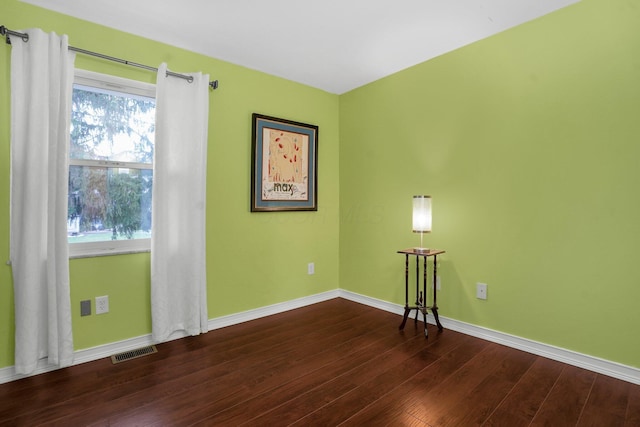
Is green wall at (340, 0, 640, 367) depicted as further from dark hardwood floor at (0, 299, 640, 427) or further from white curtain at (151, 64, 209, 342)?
white curtain at (151, 64, 209, 342)

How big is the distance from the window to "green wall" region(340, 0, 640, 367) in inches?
88.1

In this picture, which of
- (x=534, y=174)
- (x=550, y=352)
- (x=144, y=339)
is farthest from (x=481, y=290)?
(x=144, y=339)

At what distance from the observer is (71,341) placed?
2.18 meters

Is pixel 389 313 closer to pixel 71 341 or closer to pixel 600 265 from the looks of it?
pixel 600 265

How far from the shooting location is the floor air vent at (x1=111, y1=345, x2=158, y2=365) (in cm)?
233

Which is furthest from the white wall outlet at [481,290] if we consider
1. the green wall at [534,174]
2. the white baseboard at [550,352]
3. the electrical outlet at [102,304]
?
the electrical outlet at [102,304]

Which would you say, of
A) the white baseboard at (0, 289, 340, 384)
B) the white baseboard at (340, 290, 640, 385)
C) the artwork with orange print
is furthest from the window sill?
the white baseboard at (340, 290, 640, 385)

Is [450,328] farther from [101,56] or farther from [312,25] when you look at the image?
[101,56]

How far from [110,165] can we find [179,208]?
0.57 m

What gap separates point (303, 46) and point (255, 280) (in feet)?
7.06

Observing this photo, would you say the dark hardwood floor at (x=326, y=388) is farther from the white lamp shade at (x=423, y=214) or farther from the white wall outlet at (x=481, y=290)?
the white lamp shade at (x=423, y=214)

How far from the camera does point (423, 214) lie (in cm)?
276

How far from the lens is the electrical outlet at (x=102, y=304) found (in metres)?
2.37

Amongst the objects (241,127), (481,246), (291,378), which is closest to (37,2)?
(241,127)
